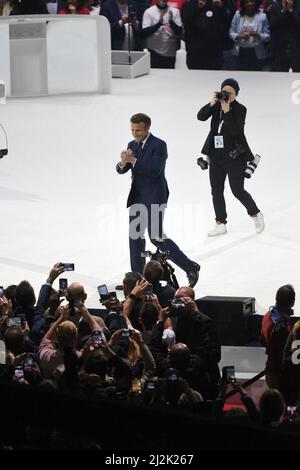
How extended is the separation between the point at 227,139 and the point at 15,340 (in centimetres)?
505

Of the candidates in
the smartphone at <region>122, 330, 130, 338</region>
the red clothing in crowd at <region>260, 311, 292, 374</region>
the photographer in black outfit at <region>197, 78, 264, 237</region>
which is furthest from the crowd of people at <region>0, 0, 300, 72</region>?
the smartphone at <region>122, 330, 130, 338</region>

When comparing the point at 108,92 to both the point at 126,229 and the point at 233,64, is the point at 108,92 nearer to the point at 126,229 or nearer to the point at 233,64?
the point at 233,64

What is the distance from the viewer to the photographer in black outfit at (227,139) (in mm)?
13312

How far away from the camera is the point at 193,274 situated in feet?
40.9

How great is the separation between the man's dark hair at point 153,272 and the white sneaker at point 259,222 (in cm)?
368

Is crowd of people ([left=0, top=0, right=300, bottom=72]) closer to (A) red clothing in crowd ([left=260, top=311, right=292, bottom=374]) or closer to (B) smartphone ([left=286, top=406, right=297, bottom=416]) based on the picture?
(A) red clothing in crowd ([left=260, top=311, right=292, bottom=374])

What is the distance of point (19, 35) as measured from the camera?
19.6 metres

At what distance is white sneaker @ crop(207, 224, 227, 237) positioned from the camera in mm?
14133

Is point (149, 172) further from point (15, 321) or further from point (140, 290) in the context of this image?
point (15, 321)

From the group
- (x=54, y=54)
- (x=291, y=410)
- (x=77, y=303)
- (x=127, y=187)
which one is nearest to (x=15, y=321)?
(x=77, y=303)

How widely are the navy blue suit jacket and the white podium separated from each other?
8023mm
